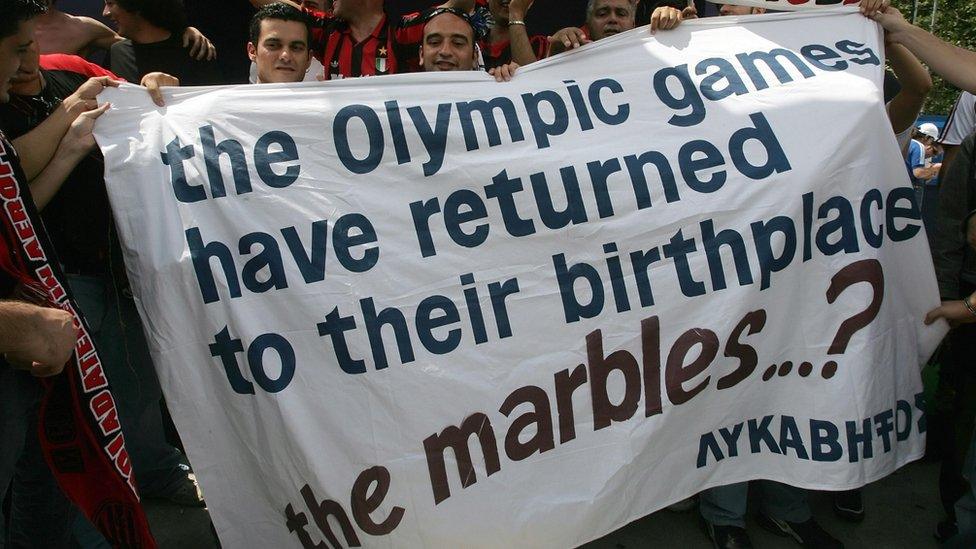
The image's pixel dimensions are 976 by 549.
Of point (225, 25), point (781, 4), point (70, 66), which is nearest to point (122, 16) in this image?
point (70, 66)

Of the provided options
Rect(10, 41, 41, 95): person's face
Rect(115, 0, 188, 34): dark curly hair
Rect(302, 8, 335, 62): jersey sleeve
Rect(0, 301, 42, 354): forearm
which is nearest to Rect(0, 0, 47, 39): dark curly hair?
Rect(10, 41, 41, 95): person's face

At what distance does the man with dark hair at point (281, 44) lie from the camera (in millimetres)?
3115

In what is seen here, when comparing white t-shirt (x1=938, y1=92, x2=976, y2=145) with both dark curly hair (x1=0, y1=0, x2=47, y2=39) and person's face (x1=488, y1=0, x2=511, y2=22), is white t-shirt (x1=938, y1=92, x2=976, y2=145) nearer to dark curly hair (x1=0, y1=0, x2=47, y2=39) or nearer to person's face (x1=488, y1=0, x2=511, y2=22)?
person's face (x1=488, y1=0, x2=511, y2=22)

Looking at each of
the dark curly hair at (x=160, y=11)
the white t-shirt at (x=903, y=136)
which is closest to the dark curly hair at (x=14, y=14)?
the dark curly hair at (x=160, y=11)

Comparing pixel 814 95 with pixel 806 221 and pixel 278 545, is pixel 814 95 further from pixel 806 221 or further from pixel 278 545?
pixel 278 545

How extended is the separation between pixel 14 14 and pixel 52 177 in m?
0.55

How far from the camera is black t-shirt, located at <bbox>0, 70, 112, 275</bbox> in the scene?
2.61 metres

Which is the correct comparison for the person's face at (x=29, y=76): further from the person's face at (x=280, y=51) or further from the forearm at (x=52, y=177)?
the person's face at (x=280, y=51)

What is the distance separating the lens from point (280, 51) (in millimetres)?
3123

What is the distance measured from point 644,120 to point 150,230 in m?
1.70

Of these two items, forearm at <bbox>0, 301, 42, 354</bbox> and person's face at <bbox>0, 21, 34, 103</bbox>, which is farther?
person's face at <bbox>0, 21, 34, 103</bbox>

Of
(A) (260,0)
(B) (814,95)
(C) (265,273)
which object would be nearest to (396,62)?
(A) (260,0)

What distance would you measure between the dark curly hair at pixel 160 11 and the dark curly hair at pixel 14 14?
4.94ft

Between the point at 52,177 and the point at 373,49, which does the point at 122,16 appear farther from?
the point at 52,177
